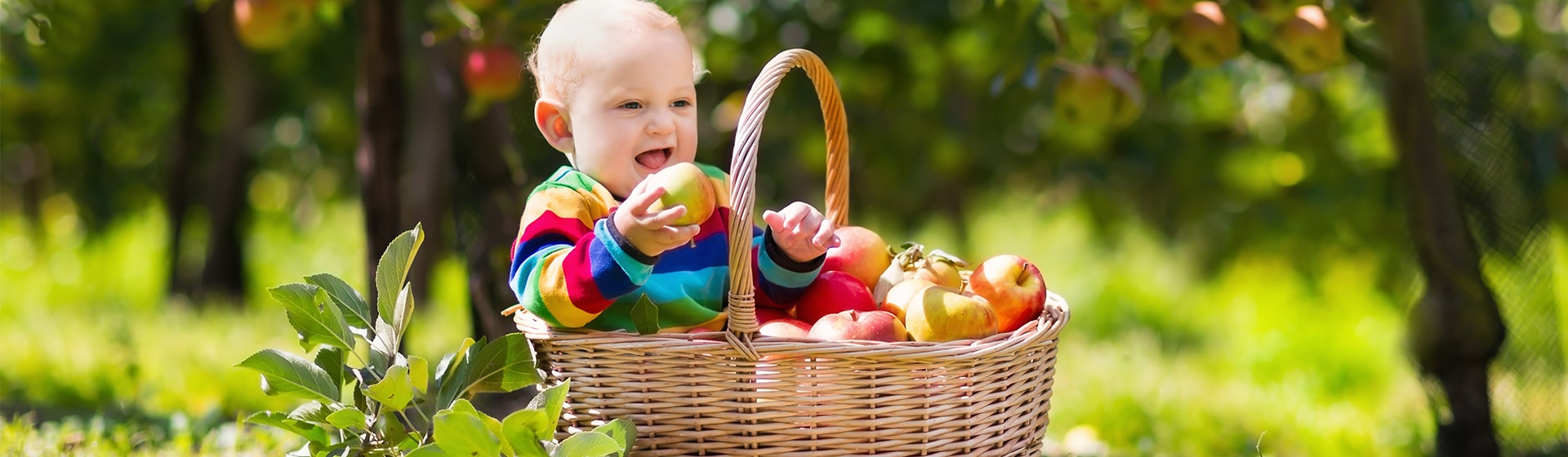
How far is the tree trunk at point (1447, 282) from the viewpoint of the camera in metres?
2.53

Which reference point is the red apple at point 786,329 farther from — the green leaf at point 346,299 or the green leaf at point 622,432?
the green leaf at point 346,299

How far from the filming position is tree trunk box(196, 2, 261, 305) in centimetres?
466

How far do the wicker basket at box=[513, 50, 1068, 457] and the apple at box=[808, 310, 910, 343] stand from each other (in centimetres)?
6

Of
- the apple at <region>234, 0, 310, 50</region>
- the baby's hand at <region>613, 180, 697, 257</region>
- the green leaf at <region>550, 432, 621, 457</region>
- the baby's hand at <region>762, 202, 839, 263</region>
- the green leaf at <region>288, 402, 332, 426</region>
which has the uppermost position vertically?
the apple at <region>234, 0, 310, 50</region>

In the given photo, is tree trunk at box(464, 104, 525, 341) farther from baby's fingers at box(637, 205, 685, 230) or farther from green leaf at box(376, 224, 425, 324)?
baby's fingers at box(637, 205, 685, 230)

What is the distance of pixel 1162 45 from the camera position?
3.69m

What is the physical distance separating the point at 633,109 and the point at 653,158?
8 cm

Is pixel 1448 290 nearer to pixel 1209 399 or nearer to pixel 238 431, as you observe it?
pixel 1209 399

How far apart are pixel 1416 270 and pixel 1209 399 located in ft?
2.35

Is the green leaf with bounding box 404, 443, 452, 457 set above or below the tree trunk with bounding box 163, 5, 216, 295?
Result: above

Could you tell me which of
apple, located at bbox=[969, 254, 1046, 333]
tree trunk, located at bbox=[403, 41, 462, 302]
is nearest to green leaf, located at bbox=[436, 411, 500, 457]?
apple, located at bbox=[969, 254, 1046, 333]

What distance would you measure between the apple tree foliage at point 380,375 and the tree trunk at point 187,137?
137 inches

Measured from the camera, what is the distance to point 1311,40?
2.21 meters

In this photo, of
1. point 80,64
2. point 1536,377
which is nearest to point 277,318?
point 80,64
